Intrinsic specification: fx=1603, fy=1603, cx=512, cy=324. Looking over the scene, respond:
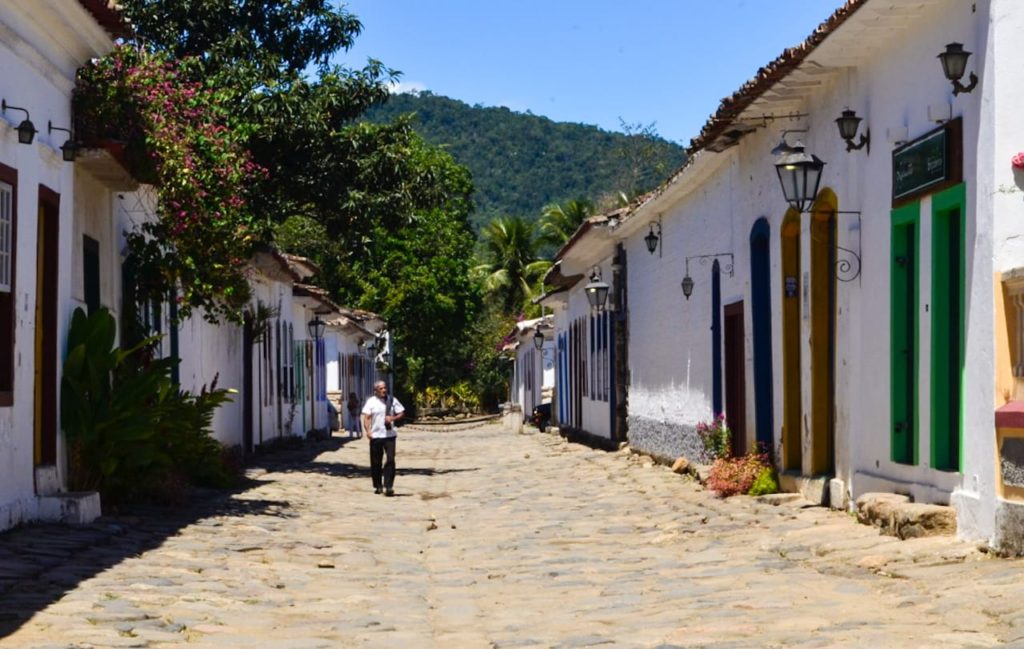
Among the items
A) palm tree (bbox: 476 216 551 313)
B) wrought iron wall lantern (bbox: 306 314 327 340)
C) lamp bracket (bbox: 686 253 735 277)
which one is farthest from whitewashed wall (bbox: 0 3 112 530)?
palm tree (bbox: 476 216 551 313)

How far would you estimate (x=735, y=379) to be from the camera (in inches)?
766

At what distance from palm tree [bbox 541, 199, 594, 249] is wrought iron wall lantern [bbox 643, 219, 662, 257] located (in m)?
38.9

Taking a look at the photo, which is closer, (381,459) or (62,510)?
(62,510)

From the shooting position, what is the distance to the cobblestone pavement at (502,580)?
8133mm

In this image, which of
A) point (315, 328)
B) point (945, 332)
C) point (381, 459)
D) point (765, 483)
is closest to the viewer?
point (945, 332)

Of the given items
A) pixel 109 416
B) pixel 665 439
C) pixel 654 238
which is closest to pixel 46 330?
pixel 109 416

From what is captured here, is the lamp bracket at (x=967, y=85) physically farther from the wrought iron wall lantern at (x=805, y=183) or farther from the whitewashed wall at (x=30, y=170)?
the whitewashed wall at (x=30, y=170)

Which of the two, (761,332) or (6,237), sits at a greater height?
(6,237)

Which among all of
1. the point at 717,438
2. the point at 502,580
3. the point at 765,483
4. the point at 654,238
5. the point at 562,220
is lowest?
the point at 502,580

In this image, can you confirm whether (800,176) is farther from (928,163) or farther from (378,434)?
(378,434)

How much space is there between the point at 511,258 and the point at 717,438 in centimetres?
4910

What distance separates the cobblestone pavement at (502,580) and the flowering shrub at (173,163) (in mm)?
2432

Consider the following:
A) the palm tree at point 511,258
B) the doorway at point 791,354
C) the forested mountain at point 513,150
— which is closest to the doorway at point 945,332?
the doorway at point 791,354

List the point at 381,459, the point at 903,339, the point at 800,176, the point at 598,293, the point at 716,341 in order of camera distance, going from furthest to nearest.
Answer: the point at 598,293 → the point at 716,341 → the point at 381,459 → the point at 800,176 → the point at 903,339
